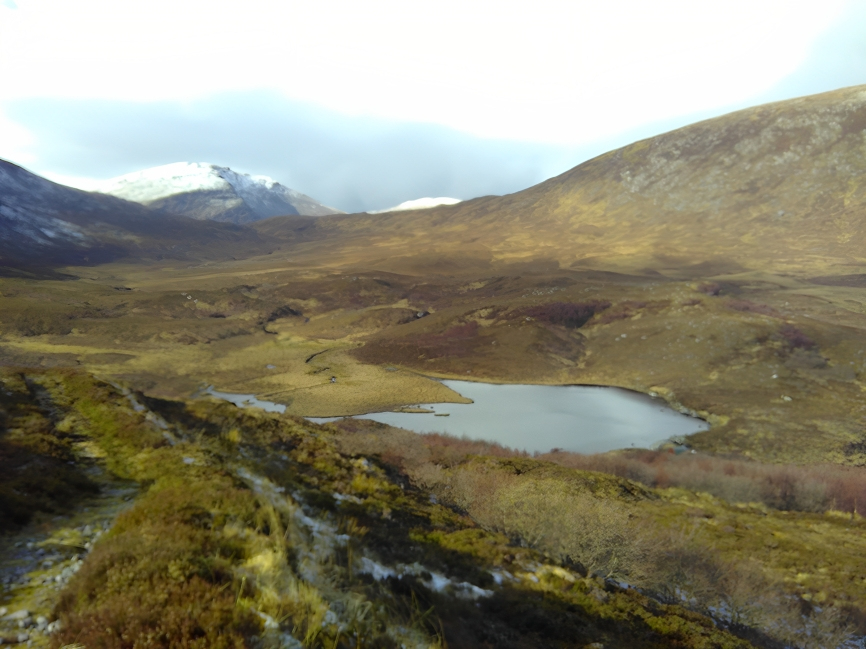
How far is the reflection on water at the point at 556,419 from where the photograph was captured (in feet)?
127

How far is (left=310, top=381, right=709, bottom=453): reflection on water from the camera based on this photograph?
38844mm

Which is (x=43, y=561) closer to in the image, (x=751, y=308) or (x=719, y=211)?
(x=751, y=308)

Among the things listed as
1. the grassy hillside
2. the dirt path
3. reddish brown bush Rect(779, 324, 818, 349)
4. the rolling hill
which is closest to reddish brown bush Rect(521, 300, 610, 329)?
reddish brown bush Rect(779, 324, 818, 349)

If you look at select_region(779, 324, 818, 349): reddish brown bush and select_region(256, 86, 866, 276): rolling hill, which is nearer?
select_region(779, 324, 818, 349): reddish brown bush

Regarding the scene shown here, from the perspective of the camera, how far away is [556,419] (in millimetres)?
43625

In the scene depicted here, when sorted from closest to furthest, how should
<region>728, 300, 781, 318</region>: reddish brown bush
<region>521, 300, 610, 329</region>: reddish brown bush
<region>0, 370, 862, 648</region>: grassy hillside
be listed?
1. <region>0, 370, 862, 648</region>: grassy hillside
2. <region>728, 300, 781, 318</region>: reddish brown bush
3. <region>521, 300, 610, 329</region>: reddish brown bush

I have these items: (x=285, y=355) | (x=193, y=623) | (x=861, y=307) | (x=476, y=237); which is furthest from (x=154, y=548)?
(x=476, y=237)

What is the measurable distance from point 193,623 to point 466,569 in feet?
18.7

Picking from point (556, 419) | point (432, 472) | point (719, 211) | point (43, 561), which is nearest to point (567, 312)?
point (556, 419)

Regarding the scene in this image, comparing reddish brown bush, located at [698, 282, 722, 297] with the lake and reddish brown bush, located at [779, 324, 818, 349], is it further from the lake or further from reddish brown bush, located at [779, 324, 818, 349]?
the lake

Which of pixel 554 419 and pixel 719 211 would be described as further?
pixel 719 211

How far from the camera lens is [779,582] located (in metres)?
15.8

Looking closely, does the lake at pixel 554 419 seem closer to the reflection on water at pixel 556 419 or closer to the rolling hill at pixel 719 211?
the reflection on water at pixel 556 419

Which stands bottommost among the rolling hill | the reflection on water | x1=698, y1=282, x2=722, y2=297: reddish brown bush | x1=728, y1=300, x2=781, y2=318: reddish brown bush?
the reflection on water
